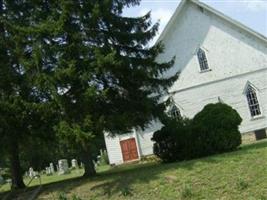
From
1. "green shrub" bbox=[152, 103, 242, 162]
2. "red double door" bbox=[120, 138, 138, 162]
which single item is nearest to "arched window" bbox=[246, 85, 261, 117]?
"red double door" bbox=[120, 138, 138, 162]

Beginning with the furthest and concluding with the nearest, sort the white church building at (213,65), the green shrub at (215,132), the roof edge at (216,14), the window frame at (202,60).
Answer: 1. the window frame at (202,60)
2. the white church building at (213,65)
3. the roof edge at (216,14)
4. the green shrub at (215,132)

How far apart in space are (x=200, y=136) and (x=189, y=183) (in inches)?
286

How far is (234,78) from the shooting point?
3794 centimetres

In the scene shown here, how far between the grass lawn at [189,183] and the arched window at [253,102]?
1919 centimetres

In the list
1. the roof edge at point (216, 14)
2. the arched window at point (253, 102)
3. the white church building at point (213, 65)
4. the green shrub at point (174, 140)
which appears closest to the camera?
the green shrub at point (174, 140)

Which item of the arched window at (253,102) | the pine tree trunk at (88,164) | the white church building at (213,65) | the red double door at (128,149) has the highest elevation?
the white church building at (213,65)

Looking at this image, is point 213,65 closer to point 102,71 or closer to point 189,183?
point 102,71

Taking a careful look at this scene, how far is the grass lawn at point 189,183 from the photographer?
15.2m

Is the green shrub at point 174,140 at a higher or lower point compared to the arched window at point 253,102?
lower

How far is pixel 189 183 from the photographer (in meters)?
16.3

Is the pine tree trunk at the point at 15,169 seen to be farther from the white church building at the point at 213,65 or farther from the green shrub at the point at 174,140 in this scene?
the white church building at the point at 213,65

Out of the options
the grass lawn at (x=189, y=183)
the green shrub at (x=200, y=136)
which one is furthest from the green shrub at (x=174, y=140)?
the grass lawn at (x=189, y=183)

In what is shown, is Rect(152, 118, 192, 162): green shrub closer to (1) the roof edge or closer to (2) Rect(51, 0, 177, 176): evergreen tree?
(2) Rect(51, 0, 177, 176): evergreen tree

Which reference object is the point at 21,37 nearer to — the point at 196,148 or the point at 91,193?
the point at 91,193
